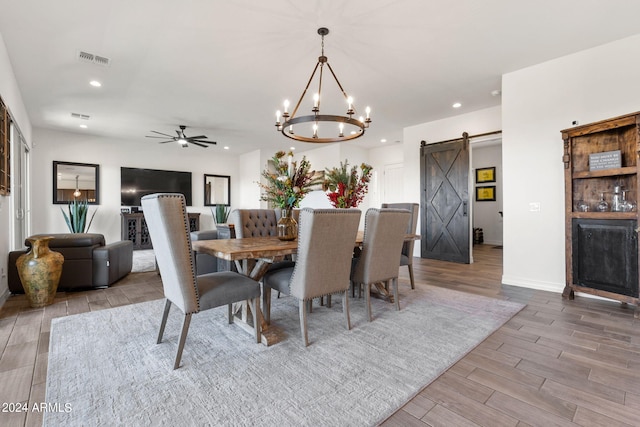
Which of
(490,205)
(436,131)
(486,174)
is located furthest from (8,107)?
(490,205)

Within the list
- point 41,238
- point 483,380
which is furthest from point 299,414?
point 41,238

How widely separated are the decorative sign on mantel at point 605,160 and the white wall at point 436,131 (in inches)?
78.6

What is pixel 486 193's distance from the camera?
816cm

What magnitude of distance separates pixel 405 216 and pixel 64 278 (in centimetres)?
381

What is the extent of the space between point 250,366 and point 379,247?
134cm

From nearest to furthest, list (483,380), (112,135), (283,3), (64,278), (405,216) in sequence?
1. (483,380)
2. (283,3)
3. (405,216)
4. (64,278)
5. (112,135)

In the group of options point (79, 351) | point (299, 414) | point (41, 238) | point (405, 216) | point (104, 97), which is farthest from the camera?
point (104, 97)

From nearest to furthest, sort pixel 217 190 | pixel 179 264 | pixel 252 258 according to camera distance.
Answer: pixel 179 264
pixel 252 258
pixel 217 190

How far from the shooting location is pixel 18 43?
3076 mm

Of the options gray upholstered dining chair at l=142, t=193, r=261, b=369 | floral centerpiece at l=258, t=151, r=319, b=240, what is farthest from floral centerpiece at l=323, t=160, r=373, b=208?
gray upholstered dining chair at l=142, t=193, r=261, b=369

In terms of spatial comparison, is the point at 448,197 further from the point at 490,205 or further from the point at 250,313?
the point at 250,313

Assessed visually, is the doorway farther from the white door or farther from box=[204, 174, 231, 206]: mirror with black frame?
box=[204, 174, 231, 206]: mirror with black frame

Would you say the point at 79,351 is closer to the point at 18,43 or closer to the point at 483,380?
the point at 483,380

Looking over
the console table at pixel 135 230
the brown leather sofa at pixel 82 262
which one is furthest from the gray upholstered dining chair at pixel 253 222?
the console table at pixel 135 230
